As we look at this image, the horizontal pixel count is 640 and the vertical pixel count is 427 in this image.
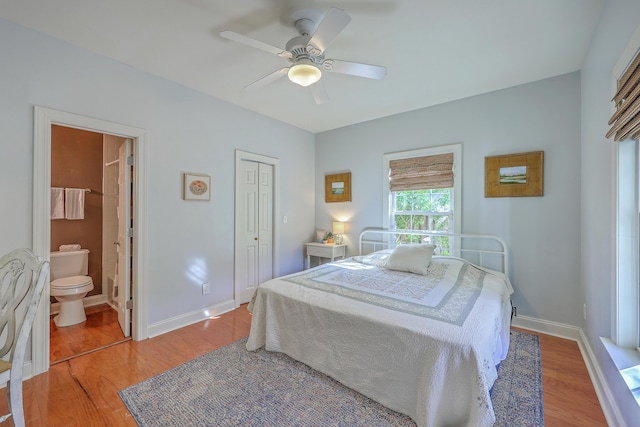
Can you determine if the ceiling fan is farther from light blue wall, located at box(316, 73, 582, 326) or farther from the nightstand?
the nightstand

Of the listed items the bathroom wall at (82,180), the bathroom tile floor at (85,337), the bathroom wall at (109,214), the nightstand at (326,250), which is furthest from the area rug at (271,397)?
the bathroom wall at (82,180)

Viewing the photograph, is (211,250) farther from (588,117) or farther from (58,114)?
(588,117)

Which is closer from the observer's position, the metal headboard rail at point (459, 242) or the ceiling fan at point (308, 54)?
the ceiling fan at point (308, 54)

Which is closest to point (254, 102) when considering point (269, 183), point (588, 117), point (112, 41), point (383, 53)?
point (269, 183)

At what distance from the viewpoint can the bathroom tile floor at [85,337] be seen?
238cm

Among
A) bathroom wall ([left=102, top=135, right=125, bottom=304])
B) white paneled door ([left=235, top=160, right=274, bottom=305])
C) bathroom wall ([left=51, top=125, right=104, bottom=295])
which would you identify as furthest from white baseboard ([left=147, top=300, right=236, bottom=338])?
bathroom wall ([left=51, top=125, right=104, bottom=295])

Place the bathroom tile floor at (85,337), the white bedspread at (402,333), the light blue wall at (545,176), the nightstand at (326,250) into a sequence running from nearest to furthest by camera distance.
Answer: the white bedspread at (402,333) < the bathroom tile floor at (85,337) < the light blue wall at (545,176) < the nightstand at (326,250)

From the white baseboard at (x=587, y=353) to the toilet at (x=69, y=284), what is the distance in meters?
4.52

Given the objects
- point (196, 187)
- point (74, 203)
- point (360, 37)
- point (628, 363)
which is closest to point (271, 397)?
point (628, 363)

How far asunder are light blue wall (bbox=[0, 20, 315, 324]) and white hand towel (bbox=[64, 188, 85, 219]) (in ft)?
5.21

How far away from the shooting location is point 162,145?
2.78m

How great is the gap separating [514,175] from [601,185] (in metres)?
0.97

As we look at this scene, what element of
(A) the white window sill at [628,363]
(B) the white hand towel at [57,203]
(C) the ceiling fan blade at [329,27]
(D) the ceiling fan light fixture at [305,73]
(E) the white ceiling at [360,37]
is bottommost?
(A) the white window sill at [628,363]

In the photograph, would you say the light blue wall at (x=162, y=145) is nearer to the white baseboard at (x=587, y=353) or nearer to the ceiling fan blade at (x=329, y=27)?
the ceiling fan blade at (x=329, y=27)
